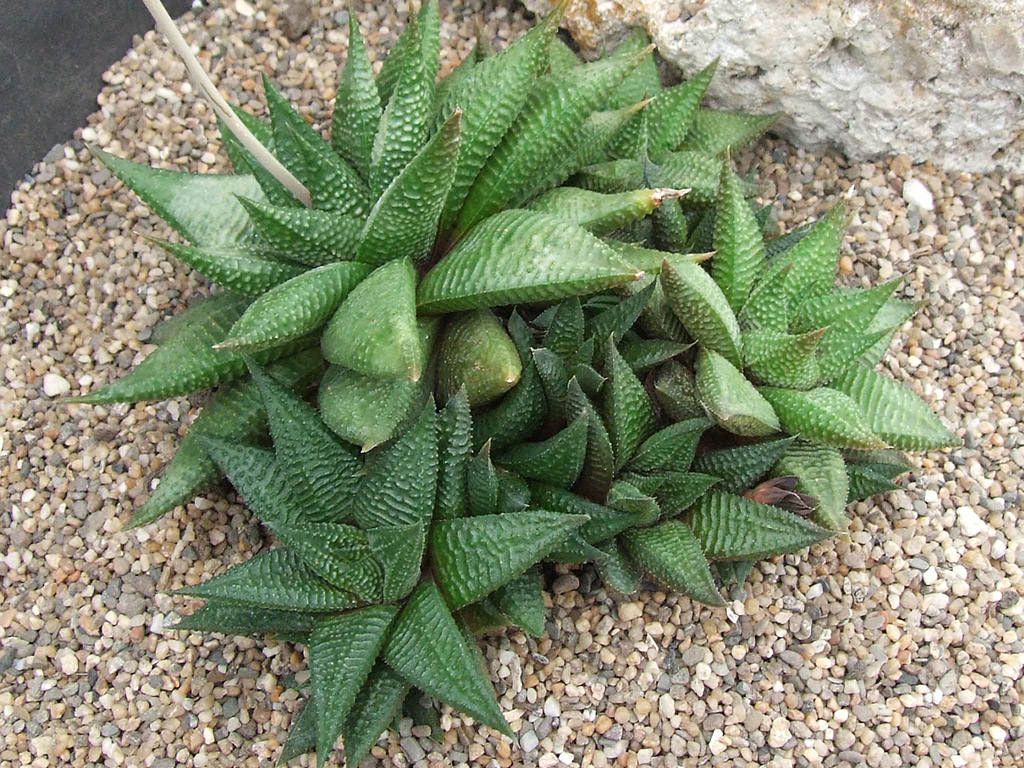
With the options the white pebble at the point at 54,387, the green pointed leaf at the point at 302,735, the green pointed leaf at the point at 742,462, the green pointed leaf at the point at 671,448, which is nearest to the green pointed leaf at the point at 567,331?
the green pointed leaf at the point at 671,448

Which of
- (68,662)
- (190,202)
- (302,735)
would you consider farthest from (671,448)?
(68,662)

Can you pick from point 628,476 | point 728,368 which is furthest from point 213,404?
point 728,368

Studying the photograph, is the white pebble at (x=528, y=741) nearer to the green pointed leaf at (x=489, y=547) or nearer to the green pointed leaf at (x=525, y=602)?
the green pointed leaf at (x=525, y=602)

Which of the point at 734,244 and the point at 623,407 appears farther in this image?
the point at 734,244

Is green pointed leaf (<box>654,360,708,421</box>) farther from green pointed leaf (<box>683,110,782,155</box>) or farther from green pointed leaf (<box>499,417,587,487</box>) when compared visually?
green pointed leaf (<box>683,110,782,155</box>)

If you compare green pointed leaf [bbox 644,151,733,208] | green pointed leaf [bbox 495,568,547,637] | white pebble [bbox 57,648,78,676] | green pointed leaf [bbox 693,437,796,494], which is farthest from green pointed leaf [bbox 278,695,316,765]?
green pointed leaf [bbox 644,151,733,208]

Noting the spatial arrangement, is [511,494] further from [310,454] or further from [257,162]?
[257,162]

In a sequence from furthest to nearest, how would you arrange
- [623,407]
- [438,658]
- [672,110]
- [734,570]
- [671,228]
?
[672,110]
[671,228]
[734,570]
[623,407]
[438,658]

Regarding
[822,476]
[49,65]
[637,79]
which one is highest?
[49,65]
